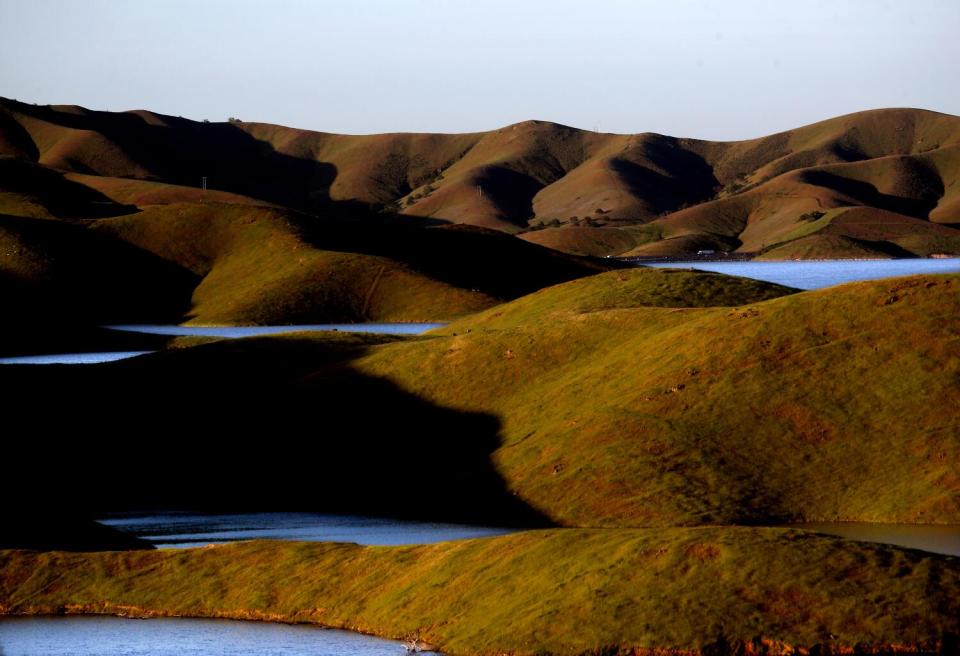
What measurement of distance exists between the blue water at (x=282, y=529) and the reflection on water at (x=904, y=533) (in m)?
16.6

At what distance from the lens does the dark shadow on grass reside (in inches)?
3558

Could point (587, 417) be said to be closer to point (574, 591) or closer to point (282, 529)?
point (282, 529)

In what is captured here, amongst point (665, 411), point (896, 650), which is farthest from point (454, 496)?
point (896, 650)

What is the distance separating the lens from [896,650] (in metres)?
44.3

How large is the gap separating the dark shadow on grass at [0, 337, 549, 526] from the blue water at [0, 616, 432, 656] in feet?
79.6

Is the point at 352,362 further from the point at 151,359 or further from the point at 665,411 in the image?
the point at 665,411

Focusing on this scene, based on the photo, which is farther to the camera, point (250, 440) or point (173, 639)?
point (250, 440)

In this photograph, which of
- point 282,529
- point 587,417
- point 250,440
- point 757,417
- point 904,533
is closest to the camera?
point 904,533

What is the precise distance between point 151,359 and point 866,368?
2537 inches

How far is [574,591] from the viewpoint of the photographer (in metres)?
50.8

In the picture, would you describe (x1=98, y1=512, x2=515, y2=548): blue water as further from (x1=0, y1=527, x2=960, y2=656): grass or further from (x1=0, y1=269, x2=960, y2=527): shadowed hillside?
(x1=0, y1=527, x2=960, y2=656): grass

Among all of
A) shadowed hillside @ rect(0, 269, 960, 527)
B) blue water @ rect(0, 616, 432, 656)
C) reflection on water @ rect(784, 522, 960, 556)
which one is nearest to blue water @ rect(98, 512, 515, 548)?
shadowed hillside @ rect(0, 269, 960, 527)

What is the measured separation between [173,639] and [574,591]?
630 inches

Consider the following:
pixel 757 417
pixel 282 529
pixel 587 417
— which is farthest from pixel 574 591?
pixel 587 417
